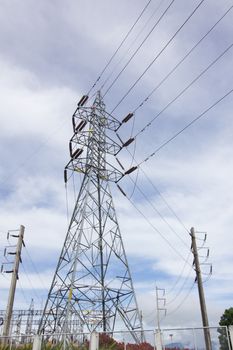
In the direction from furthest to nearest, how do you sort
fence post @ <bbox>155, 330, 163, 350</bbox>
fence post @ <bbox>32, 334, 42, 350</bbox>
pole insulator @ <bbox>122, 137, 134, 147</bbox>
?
pole insulator @ <bbox>122, 137, 134, 147</bbox>
fence post @ <bbox>32, 334, 42, 350</bbox>
fence post @ <bbox>155, 330, 163, 350</bbox>

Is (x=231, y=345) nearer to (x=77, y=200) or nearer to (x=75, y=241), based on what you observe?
(x=75, y=241)

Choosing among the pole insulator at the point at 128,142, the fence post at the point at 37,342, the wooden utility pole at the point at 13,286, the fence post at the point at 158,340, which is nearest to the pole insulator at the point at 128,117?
the pole insulator at the point at 128,142

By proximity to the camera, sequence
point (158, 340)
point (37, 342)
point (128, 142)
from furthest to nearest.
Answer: point (128, 142) < point (37, 342) < point (158, 340)

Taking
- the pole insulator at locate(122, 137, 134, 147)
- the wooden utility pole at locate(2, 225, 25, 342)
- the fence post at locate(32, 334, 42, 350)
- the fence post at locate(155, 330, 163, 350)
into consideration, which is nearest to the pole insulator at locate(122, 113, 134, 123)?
the pole insulator at locate(122, 137, 134, 147)

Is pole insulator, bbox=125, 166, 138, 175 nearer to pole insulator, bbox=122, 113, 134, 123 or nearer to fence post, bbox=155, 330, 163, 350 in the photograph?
pole insulator, bbox=122, 113, 134, 123

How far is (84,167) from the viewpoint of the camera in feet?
76.8

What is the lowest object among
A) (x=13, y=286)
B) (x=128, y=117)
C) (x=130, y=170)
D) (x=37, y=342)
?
(x=37, y=342)

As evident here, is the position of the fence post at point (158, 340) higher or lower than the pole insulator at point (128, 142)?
lower

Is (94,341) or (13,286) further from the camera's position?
(13,286)

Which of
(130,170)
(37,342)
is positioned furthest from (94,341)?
(130,170)

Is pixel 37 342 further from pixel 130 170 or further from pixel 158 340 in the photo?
pixel 130 170

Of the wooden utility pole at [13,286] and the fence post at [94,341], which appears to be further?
the wooden utility pole at [13,286]

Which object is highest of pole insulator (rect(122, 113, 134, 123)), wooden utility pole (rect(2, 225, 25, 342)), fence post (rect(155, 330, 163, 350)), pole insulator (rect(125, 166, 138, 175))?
pole insulator (rect(122, 113, 134, 123))

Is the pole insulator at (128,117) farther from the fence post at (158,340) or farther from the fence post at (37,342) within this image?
the fence post at (37,342)
